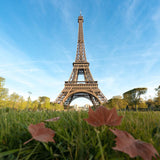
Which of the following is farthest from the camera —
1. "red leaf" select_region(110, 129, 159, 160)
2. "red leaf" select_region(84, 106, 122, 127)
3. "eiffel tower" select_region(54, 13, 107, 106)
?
"eiffel tower" select_region(54, 13, 107, 106)

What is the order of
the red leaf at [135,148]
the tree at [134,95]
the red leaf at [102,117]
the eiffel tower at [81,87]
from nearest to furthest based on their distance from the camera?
the red leaf at [135,148]
the red leaf at [102,117]
the eiffel tower at [81,87]
the tree at [134,95]

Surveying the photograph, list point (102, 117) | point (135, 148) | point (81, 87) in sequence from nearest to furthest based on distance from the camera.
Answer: point (135, 148) < point (102, 117) < point (81, 87)

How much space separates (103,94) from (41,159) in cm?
1797

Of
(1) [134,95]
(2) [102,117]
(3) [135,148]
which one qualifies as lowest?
(3) [135,148]

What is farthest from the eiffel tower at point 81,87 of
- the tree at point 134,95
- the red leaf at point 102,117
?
the red leaf at point 102,117

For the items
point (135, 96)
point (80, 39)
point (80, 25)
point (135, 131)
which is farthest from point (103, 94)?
point (80, 25)

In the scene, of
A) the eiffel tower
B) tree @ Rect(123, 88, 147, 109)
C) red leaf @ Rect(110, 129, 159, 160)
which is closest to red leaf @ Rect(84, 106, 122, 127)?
red leaf @ Rect(110, 129, 159, 160)

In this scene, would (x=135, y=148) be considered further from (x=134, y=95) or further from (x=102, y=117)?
(x=134, y=95)

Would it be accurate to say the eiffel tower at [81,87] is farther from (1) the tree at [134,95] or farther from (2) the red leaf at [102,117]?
(2) the red leaf at [102,117]

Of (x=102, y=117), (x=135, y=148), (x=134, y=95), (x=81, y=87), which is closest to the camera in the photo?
(x=135, y=148)

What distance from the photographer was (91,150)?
491mm

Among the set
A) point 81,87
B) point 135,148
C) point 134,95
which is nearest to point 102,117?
point 135,148

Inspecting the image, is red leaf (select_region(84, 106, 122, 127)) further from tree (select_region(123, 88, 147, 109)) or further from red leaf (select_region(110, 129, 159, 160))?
tree (select_region(123, 88, 147, 109))

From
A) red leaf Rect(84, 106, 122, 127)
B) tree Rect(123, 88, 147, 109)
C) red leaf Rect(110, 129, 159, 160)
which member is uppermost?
tree Rect(123, 88, 147, 109)
